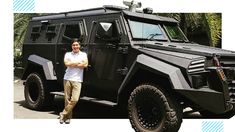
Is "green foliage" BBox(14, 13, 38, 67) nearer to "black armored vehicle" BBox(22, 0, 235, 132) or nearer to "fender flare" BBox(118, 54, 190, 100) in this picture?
"black armored vehicle" BBox(22, 0, 235, 132)

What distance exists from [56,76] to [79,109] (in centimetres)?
95

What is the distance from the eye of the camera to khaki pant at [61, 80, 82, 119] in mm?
7004

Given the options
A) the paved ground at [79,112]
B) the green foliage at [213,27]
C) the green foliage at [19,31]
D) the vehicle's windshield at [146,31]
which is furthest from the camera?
the green foliage at [19,31]

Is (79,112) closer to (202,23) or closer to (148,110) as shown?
(148,110)

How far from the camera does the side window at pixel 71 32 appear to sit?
7855 mm

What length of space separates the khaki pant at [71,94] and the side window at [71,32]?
3.83 ft

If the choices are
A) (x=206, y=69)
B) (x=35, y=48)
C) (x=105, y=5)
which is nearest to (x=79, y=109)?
(x=35, y=48)

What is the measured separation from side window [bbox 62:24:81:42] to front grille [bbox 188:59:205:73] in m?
2.77

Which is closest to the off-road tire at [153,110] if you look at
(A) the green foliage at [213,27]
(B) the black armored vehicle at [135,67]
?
(B) the black armored vehicle at [135,67]

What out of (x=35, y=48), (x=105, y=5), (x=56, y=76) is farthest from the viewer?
(x=35, y=48)

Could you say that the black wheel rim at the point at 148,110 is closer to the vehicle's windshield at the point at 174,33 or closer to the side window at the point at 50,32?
the vehicle's windshield at the point at 174,33

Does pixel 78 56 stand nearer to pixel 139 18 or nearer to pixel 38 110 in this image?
pixel 139 18

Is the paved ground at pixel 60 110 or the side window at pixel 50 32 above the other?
the side window at pixel 50 32

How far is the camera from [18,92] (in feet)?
33.0
